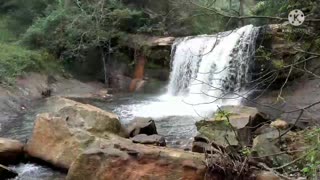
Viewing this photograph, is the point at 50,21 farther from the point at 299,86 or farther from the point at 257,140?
the point at 257,140

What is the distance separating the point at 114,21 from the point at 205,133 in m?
10.0

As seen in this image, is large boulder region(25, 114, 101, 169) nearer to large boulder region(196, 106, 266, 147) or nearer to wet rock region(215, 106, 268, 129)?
large boulder region(196, 106, 266, 147)

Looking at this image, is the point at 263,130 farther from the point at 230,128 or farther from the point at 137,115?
the point at 137,115

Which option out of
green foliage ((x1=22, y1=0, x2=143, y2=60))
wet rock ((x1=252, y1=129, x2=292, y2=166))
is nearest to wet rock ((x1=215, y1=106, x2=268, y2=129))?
wet rock ((x1=252, y1=129, x2=292, y2=166))

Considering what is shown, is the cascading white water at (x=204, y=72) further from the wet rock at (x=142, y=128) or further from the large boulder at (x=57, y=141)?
the large boulder at (x=57, y=141)

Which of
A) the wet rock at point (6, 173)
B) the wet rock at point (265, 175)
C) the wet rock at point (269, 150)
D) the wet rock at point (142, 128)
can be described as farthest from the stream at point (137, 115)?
the wet rock at point (265, 175)

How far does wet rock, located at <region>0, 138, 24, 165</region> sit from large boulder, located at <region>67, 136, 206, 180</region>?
63.4 inches

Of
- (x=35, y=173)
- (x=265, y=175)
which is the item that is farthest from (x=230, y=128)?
(x=35, y=173)

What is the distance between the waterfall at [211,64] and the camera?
13.5 metres

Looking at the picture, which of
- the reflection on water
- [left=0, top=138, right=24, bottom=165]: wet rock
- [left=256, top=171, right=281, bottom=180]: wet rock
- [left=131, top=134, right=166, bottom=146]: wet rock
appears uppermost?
[left=256, top=171, right=281, bottom=180]: wet rock

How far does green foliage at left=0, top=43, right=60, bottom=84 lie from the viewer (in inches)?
516

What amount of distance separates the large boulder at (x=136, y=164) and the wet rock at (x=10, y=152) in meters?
1.61

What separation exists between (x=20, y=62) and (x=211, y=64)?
5977 mm

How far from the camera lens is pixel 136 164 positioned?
5.28 m
